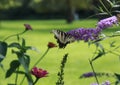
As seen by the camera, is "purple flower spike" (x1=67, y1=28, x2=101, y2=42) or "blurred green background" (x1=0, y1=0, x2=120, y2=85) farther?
"blurred green background" (x1=0, y1=0, x2=120, y2=85)

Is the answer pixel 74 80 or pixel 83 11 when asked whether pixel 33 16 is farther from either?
pixel 74 80

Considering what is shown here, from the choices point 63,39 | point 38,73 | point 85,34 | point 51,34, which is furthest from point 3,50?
point 51,34

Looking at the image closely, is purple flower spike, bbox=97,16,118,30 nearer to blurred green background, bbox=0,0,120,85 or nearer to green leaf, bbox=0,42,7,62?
green leaf, bbox=0,42,7,62

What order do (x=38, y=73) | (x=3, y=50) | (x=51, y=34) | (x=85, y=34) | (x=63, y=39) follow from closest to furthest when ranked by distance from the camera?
1. (x=85, y=34)
2. (x=63, y=39)
3. (x=38, y=73)
4. (x=3, y=50)
5. (x=51, y=34)

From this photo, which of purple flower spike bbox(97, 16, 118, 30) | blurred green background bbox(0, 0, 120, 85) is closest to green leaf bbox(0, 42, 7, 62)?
purple flower spike bbox(97, 16, 118, 30)

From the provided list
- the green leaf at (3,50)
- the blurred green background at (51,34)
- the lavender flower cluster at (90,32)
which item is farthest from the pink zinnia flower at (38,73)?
the blurred green background at (51,34)

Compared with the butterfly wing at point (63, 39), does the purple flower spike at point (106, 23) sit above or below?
above

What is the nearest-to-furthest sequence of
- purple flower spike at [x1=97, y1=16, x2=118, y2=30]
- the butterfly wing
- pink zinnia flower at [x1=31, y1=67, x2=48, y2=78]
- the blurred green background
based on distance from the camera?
1. purple flower spike at [x1=97, y1=16, x2=118, y2=30]
2. the butterfly wing
3. pink zinnia flower at [x1=31, y1=67, x2=48, y2=78]
4. the blurred green background

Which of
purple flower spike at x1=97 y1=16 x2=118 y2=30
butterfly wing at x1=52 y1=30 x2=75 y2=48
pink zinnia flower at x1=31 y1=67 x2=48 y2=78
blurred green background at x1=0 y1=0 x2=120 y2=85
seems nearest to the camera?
purple flower spike at x1=97 y1=16 x2=118 y2=30

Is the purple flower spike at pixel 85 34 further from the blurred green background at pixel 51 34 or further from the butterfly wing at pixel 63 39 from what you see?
the blurred green background at pixel 51 34

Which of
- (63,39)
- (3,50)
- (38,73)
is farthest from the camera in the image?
(3,50)

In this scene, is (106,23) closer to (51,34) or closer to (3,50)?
(3,50)

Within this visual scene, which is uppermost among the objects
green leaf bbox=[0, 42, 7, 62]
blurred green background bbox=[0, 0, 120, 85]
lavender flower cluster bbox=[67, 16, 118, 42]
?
lavender flower cluster bbox=[67, 16, 118, 42]

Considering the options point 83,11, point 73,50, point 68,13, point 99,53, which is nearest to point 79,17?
point 83,11
